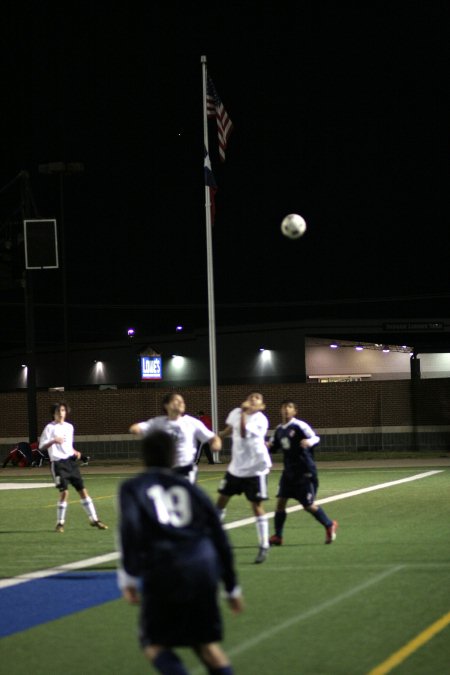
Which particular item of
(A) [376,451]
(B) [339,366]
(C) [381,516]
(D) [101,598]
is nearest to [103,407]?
(A) [376,451]

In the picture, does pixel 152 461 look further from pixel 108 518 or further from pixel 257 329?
pixel 257 329

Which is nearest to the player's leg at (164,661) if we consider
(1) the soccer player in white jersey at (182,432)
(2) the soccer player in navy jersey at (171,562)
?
(2) the soccer player in navy jersey at (171,562)

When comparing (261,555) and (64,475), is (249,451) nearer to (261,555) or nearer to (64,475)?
(261,555)

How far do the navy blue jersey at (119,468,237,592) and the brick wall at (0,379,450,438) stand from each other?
34812 millimetres

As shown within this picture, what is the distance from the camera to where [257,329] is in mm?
58406

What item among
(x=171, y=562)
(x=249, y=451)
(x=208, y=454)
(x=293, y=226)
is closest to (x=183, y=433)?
(x=249, y=451)

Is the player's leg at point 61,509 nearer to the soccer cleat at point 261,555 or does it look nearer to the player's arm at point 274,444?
the player's arm at point 274,444

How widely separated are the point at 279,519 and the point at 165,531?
30.5 ft

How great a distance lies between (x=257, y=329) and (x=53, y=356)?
1488 cm

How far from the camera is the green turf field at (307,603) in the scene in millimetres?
8281

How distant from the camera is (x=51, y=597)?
11359 mm

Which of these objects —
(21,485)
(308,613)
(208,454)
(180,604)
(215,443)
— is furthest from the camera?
(208,454)

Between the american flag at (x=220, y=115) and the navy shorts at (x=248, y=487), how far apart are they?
768 inches

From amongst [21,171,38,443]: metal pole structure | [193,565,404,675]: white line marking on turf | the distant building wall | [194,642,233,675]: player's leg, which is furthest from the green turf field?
the distant building wall
